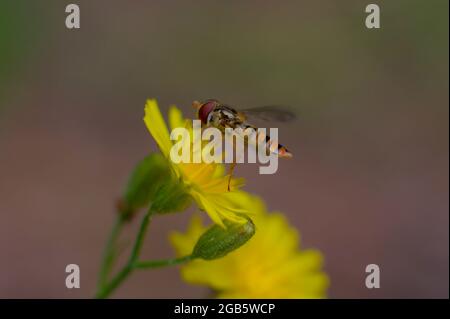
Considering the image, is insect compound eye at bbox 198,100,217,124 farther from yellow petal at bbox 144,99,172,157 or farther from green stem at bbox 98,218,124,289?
green stem at bbox 98,218,124,289

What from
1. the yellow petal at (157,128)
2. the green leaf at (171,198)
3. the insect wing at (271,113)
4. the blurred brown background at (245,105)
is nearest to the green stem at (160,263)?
the green leaf at (171,198)

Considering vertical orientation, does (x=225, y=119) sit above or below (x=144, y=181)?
above

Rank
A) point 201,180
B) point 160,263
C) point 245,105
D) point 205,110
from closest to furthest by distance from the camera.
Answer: point 160,263, point 201,180, point 205,110, point 245,105

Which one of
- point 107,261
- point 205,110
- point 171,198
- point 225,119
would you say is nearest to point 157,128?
point 171,198

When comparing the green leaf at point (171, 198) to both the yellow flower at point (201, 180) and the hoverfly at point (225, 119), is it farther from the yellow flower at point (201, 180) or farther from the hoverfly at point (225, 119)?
the hoverfly at point (225, 119)

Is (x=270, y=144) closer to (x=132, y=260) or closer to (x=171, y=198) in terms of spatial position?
(x=171, y=198)

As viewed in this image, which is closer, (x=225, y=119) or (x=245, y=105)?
(x=225, y=119)

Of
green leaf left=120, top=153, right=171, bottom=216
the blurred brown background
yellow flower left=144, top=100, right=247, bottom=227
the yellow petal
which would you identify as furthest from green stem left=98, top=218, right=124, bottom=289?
the blurred brown background
